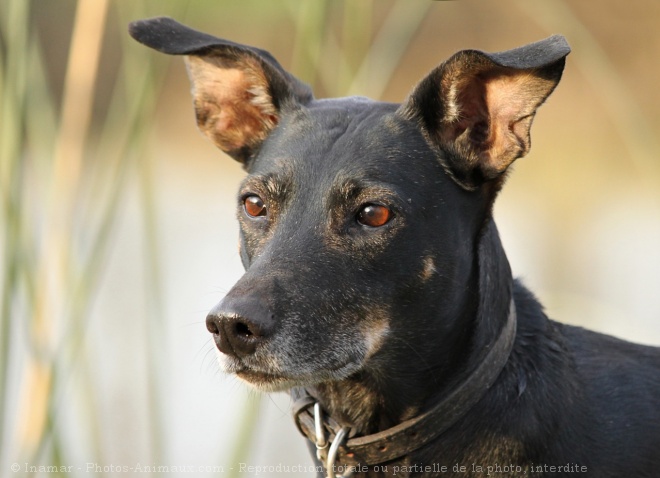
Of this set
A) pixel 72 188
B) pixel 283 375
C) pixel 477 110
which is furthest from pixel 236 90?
pixel 283 375

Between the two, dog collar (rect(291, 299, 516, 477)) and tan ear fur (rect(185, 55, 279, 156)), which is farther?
tan ear fur (rect(185, 55, 279, 156))

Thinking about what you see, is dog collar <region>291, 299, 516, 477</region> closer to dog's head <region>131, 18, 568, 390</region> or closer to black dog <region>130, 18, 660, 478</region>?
black dog <region>130, 18, 660, 478</region>

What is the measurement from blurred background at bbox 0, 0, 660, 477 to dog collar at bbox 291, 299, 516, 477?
371 millimetres

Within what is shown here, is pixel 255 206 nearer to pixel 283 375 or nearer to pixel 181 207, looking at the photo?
pixel 283 375

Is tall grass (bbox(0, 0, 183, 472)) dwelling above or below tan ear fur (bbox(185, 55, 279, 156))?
below

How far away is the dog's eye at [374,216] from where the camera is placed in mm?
2936

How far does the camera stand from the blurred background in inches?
132

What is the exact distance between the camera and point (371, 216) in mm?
2939

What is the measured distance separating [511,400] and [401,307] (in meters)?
0.39

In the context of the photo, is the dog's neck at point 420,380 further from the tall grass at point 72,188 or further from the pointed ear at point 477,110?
the tall grass at point 72,188

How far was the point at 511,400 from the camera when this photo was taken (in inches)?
114

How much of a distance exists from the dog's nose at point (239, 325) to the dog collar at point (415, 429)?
0.46 m

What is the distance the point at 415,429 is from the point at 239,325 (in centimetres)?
60

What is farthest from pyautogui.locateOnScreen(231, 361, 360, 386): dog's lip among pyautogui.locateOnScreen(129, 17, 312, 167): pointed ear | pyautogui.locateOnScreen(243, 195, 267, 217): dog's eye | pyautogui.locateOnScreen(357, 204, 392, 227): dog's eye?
pyautogui.locateOnScreen(129, 17, 312, 167): pointed ear
